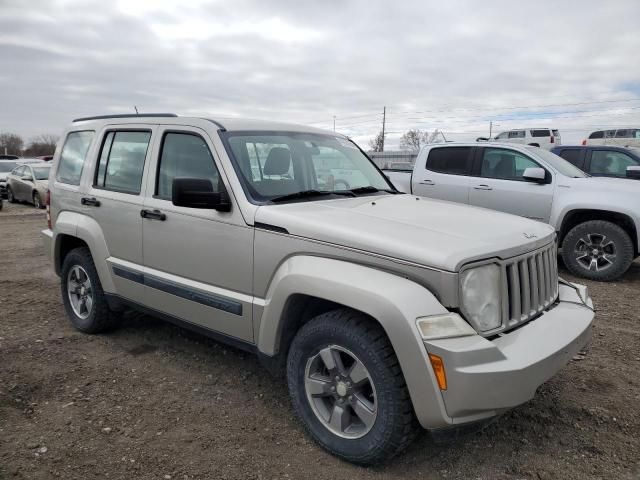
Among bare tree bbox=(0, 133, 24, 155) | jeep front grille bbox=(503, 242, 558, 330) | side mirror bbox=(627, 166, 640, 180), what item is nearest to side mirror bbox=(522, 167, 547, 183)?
side mirror bbox=(627, 166, 640, 180)

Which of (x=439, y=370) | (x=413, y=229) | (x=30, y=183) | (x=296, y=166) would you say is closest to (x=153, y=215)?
(x=296, y=166)

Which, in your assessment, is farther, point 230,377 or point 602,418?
point 230,377

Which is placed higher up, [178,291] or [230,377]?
[178,291]

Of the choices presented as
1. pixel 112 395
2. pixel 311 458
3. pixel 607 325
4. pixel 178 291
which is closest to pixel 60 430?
pixel 112 395

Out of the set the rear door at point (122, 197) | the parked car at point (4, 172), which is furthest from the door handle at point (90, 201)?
the parked car at point (4, 172)

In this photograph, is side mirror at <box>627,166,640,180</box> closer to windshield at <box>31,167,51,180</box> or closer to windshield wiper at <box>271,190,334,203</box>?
windshield wiper at <box>271,190,334,203</box>

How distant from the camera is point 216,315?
10.8ft

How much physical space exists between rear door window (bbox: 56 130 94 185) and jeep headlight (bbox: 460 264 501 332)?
3586mm

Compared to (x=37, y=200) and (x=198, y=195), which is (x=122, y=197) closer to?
(x=198, y=195)

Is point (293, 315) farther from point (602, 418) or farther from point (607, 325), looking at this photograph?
point (607, 325)

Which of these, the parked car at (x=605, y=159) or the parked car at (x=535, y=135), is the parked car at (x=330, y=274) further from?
the parked car at (x=535, y=135)

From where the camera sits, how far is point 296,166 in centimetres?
363

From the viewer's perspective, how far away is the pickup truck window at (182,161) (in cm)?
344

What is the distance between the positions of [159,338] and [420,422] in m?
2.89
